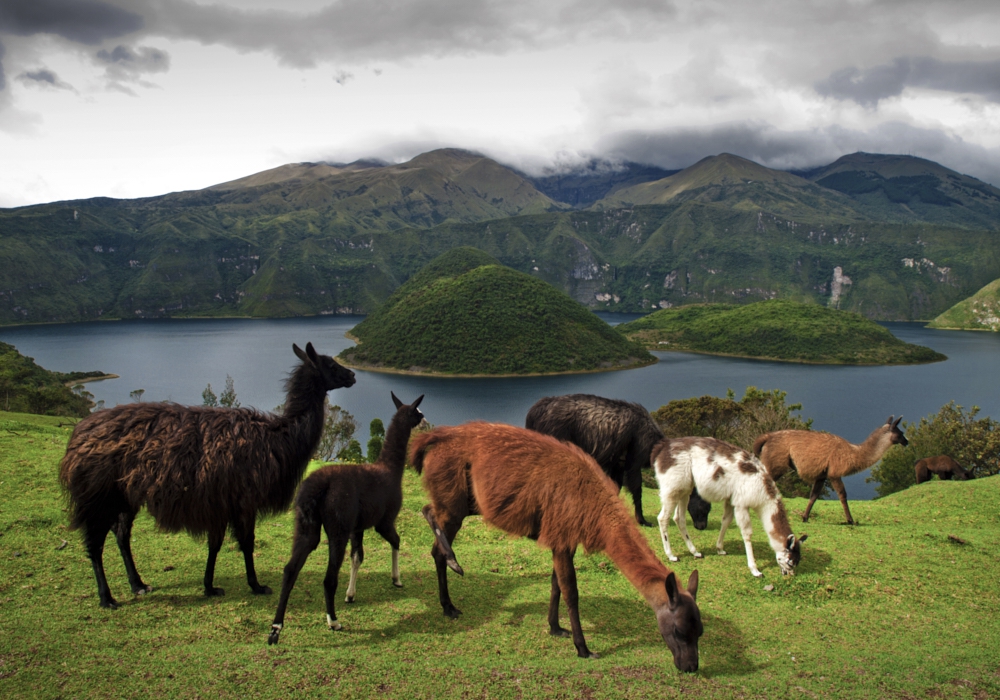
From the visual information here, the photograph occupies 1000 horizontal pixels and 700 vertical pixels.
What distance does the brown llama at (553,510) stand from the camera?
5301 mm

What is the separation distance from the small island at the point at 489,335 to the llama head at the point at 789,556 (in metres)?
97.0

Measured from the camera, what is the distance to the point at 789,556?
7980 mm

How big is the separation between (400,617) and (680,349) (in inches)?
5265

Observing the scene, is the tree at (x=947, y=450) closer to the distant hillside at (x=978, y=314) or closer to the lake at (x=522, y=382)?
the lake at (x=522, y=382)

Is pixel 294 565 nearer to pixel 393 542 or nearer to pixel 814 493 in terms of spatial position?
pixel 393 542

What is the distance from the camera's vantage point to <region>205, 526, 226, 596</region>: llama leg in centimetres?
664

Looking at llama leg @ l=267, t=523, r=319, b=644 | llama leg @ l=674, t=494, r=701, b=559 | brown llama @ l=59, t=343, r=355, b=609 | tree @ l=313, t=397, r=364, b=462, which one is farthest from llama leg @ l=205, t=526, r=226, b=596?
tree @ l=313, t=397, r=364, b=462

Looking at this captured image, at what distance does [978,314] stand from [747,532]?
203187 mm

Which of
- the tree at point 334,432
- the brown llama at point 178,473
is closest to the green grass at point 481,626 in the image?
the brown llama at point 178,473

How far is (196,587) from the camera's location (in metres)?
7.01

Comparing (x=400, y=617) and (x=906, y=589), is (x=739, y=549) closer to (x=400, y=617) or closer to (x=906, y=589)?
(x=906, y=589)

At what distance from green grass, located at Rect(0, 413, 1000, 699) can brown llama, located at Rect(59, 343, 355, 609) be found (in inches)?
27.2

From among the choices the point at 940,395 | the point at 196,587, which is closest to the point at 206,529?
the point at 196,587

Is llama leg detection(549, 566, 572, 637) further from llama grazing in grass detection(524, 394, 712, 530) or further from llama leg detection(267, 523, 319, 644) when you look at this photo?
llama grazing in grass detection(524, 394, 712, 530)
